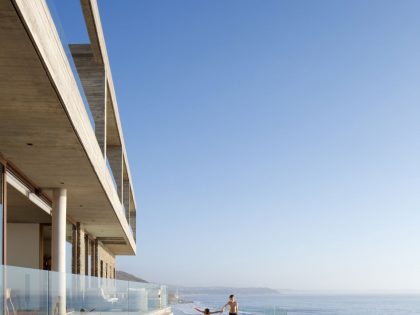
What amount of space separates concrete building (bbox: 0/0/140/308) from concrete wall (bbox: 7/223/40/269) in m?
0.04

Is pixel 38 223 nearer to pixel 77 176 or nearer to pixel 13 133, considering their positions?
pixel 77 176

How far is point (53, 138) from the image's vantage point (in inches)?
580

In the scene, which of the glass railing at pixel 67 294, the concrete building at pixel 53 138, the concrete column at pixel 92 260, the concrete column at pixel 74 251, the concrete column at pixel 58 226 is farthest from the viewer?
the concrete column at pixel 92 260

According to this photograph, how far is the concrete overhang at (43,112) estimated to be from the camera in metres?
9.62

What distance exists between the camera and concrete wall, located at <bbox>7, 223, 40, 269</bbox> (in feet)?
85.1

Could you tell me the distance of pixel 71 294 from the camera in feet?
50.7

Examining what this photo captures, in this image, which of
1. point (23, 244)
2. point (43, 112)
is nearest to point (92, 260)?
point (23, 244)

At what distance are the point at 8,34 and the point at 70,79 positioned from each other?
3778mm

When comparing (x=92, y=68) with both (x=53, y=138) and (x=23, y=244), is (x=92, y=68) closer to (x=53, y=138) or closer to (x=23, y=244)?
(x=53, y=138)

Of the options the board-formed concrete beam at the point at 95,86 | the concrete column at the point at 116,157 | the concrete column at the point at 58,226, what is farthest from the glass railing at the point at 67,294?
the concrete column at the point at 116,157

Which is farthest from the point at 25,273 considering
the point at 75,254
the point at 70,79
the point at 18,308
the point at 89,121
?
the point at 75,254

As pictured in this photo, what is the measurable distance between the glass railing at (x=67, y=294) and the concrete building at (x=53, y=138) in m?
2.05

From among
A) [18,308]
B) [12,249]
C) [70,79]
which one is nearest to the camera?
[18,308]

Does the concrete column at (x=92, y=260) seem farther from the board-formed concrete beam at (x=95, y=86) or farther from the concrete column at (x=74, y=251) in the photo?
the board-formed concrete beam at (x=95, y=86)
